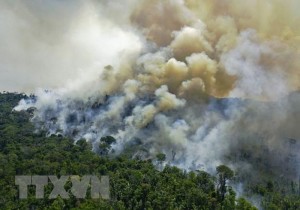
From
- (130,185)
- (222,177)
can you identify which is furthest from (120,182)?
(222,177)

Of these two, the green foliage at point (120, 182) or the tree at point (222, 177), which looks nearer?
the green foliage at point (120, 182)

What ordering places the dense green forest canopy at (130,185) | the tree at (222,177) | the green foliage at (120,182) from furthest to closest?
1. the tree at (222,177)
2. the dense green forest canopy at (130,185)
3. the green foliage at (120,182)

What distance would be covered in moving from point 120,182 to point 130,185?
2.25 metres

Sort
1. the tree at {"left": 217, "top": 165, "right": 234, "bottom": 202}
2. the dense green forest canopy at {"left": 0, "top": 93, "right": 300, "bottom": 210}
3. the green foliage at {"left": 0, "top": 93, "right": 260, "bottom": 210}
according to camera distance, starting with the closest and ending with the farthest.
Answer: the green foliage at {"left": 0, "top": 93, "right": 260, "bottom": 210} < the dense green forest canopy at {"left": 0, "top": 93, "right": 300, "bottom": 210} < the tree at {"left": 217, "top": 165, "right": 234, "bottom": 202}

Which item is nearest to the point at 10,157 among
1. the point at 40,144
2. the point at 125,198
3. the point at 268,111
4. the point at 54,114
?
the point at 40,144

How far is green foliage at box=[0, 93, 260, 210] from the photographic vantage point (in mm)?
80000

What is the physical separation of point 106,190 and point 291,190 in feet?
210

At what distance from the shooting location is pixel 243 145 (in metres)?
154

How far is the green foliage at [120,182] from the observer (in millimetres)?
80000

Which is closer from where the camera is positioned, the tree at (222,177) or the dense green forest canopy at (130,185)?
the dense green forest canopy at (130,185)

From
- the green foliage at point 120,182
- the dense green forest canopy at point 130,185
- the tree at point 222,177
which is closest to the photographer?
the green foliage at point 120,182

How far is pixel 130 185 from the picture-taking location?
92250mm

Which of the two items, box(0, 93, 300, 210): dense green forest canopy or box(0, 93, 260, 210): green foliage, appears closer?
box(0, 93, 260, 210): green foliage

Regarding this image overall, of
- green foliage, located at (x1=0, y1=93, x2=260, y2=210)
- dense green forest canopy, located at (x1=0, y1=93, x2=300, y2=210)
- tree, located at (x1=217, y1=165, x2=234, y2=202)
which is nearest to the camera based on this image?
green foliage, located at (x1=0, y1=93, x2=260, y2=210)
